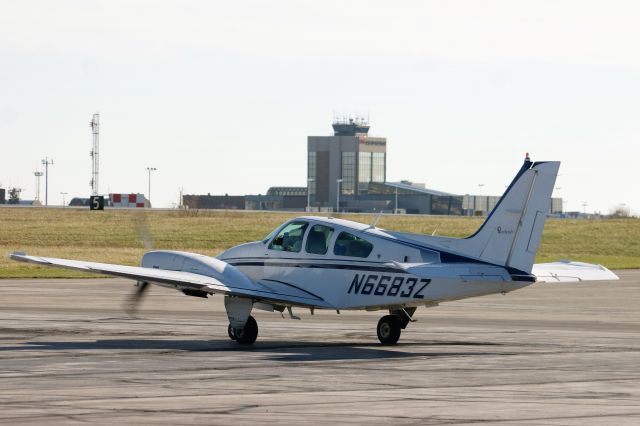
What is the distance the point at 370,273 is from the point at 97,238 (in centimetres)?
6675

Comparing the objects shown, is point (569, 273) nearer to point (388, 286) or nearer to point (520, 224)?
point (520, 224)

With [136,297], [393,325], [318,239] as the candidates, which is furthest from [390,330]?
[136,297]

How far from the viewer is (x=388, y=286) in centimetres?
2206

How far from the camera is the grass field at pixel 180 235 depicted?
7344cm

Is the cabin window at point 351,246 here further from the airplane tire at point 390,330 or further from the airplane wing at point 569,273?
the airplane wing at point 569,273

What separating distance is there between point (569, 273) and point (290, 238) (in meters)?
6.00

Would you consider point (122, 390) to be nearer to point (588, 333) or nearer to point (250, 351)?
point (250, 351)

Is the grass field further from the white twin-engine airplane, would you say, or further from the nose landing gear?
the nose landing gear

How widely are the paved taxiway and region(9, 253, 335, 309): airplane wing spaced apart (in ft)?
3.42

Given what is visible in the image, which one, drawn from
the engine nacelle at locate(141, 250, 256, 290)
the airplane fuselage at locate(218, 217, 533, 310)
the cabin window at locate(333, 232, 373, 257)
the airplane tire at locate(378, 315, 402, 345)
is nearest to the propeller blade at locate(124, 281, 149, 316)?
the engine nacelle at locate(141, 250, 256, 290)

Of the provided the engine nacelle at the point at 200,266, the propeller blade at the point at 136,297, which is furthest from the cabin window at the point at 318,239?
the propeller blade at the point at 136,297

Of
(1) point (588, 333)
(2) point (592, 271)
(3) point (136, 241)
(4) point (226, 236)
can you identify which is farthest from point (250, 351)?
(4) point (226, 236)

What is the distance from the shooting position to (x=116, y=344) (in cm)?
2303

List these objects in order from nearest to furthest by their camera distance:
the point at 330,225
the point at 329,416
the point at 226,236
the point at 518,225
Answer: the point at 329,416
the point at 518,225
the point at 330,225
the point at 226,236
